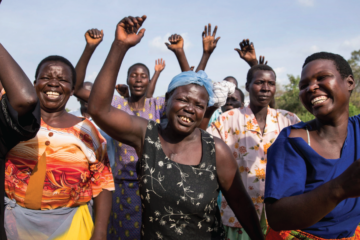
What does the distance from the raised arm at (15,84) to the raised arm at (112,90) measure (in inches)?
13.6

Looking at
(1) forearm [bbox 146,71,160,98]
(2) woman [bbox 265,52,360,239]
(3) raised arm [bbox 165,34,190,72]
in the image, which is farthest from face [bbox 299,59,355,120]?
(1) forearm [bbox 146,71,160,98]

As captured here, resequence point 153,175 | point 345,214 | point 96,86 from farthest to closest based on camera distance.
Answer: point 153,175, point 96,86, point 345,214

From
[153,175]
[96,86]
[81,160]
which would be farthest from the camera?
[81,160]

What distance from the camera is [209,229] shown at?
2041mm

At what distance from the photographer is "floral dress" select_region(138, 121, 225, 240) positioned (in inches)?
75.4

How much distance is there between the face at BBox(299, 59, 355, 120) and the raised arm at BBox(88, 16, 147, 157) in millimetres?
1127

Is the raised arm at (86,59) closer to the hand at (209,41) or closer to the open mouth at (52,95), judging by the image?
the open mouth at (52,95)

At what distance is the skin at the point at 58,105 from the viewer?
2408 mm

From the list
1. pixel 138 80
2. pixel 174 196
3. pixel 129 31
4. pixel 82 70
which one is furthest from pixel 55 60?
pixel 138 80

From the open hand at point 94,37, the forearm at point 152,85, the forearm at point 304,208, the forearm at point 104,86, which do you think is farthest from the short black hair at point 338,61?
the forearm at point 152,85

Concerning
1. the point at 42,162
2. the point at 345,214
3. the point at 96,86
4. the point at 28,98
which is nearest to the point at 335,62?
the point at 345,214

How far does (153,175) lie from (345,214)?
1176 mm

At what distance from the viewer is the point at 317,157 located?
1653 mm

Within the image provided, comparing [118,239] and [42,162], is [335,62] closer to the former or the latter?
[42,162]
